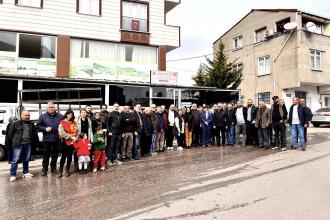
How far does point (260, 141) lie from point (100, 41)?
11863mm

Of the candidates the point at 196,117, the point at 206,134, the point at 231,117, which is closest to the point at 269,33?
the point at 231,117

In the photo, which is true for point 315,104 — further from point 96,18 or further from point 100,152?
point 100,152

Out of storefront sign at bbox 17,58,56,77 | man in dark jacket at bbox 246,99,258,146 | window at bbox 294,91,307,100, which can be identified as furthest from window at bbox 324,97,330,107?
storefront sign at bbox 17,58,56,77

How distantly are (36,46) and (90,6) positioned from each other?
13.3 feet

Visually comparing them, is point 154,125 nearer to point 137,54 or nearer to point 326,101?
point 137,54

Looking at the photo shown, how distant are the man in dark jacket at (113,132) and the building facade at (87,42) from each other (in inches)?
266

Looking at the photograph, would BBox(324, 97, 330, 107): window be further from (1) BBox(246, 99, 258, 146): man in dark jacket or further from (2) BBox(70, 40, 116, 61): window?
(2) BBox(70, 40, 116, 61): window

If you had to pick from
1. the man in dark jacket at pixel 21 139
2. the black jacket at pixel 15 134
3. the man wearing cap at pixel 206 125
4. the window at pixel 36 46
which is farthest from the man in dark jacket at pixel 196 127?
the window at pixel 36 46

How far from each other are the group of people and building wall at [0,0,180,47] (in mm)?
9215

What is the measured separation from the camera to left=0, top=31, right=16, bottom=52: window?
18.4 meters

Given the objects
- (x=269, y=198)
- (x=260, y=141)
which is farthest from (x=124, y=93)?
(x=269, y=198)

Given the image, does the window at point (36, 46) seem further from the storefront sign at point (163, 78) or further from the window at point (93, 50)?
the storefront sign at point (163, 78)

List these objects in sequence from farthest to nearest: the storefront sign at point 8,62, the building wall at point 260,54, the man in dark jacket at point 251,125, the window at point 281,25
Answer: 1. the window at point 281,25
2. the building wall at point 260,54
3. the storefront sign at point 8,62
4. the man in dark jacket at point 251,125

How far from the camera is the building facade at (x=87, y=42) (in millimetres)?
18328
